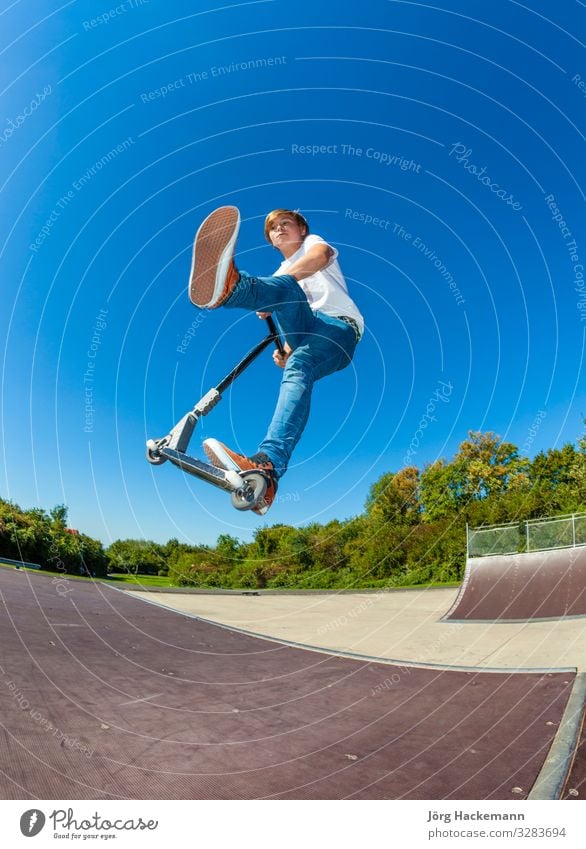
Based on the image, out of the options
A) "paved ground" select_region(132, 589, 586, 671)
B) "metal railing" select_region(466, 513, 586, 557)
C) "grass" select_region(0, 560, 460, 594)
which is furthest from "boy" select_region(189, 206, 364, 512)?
"metal railing" select_region(466, 513, 586, 557)

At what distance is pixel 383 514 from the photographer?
9.87m

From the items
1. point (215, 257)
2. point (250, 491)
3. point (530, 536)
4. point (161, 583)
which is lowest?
point (161, 583)

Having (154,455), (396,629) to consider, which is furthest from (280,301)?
(396,629)

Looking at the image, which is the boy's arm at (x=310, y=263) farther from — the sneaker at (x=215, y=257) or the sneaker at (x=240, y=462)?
the sneaker at (x=240, y=462)

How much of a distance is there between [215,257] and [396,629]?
7.01 meters

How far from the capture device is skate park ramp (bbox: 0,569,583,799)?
8.35 ft

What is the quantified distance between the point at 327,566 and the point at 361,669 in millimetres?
3795

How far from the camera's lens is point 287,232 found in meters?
3.62

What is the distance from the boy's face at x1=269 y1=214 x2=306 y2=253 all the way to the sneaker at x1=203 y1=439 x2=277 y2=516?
193 cm

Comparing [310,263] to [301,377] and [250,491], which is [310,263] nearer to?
[301,377]

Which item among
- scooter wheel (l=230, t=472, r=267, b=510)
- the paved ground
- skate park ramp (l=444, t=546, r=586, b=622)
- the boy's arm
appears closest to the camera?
scooter wheel (l=230, t=472, r=267, b=510)

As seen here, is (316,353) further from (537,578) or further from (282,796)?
(537,578)

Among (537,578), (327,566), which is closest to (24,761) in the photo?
(327,566)

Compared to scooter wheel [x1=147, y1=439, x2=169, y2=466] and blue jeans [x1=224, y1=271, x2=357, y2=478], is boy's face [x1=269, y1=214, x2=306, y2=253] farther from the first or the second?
scooter wheel [x1=147, y1=439, x2=169, y2=466]
